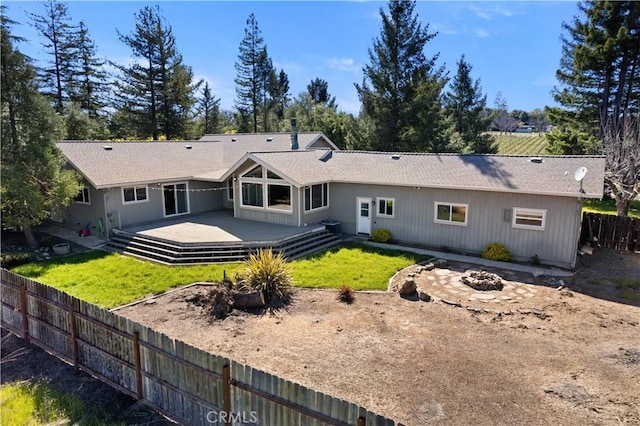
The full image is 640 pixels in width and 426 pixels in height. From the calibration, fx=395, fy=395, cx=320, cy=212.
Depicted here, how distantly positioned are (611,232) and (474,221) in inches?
242

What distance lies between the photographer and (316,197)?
17984 millimetres

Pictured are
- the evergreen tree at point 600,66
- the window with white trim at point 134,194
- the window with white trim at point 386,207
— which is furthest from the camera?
the evergreen tree at point 600,66

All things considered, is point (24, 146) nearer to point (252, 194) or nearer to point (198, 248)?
point (198, 248)

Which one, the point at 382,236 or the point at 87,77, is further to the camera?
the point at 87,77

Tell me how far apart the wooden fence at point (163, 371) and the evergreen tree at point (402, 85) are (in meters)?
25.5

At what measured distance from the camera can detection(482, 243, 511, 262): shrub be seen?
14.6 metres

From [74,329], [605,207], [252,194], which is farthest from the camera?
[605,207]

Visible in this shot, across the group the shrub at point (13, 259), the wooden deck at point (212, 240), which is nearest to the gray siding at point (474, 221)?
the wooden deck at point (212, 240)

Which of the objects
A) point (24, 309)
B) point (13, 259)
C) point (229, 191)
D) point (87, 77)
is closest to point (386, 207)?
point (229, 191)

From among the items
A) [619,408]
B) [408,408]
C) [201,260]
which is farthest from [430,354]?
[201,260]

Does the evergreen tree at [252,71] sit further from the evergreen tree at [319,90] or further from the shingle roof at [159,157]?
the evergreen tree at [319,90]

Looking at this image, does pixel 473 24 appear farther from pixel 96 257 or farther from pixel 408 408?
pixel 96 257

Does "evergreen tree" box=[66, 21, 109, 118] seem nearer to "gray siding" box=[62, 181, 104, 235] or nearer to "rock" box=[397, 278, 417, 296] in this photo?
"gray siding" box=[62, 181, 104, 235]

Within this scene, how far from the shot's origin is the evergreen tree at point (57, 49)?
3112 centimetres
